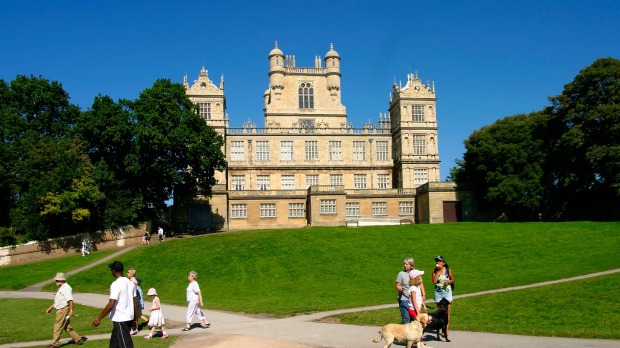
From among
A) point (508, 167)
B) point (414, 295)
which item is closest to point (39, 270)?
point (414, 295)

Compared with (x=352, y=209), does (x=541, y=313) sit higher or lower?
lower

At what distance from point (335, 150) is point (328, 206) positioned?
11.7 m

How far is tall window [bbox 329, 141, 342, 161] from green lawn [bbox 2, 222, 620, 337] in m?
25.3

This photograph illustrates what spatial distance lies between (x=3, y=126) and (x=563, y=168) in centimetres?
5787

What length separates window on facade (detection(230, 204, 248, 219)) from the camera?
72375 mm

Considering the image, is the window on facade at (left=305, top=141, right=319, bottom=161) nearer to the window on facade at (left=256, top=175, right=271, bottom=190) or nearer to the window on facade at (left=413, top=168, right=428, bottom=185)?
the window on facade at (left=256, top=175, right=271, bottom=190)

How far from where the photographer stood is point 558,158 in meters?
63.9

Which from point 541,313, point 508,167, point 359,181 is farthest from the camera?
point 359,181

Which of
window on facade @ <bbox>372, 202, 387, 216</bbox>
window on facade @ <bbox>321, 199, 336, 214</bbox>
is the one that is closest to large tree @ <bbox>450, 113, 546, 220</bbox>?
window on facade @ <bbox>372, 202, 387, 216</bbox>

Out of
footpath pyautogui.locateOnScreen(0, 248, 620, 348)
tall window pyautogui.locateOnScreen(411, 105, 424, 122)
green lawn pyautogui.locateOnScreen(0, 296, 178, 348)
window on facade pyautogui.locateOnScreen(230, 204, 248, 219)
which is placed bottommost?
green lawn pyautogui.locateOnScreen(0, 296, 178, 348)

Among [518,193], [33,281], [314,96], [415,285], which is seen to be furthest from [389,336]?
[314,96]

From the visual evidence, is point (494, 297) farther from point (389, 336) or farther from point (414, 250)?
point (414, 250)

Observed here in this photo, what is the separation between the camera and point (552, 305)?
23.4 metres

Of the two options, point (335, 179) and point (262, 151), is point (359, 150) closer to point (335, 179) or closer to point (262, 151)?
point (335, 179)
